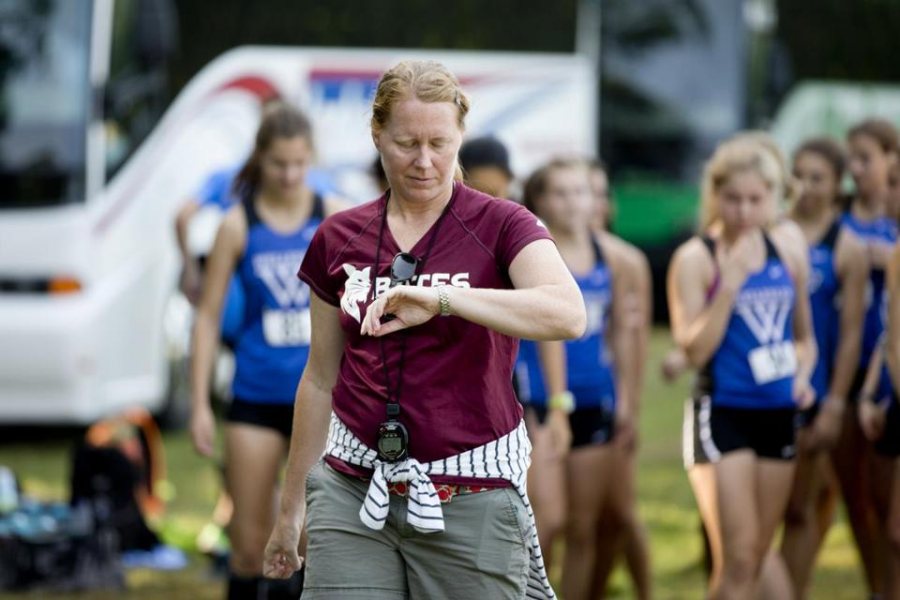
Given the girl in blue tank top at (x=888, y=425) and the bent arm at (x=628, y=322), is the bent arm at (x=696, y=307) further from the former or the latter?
the bent arm at (x=628, y=322)

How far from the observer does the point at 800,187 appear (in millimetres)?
7703

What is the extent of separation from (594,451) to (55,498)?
4.96 metres

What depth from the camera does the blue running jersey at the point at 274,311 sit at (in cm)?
690

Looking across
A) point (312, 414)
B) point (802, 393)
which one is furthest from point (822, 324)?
point (312, 414)

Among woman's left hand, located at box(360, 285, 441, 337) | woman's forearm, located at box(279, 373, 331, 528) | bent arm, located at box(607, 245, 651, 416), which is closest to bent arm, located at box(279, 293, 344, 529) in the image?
woman's forearm, located at box(279, 373, 331, 528)

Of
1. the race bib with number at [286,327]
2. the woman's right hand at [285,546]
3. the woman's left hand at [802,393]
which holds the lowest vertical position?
the woman's right hand at [285,546]

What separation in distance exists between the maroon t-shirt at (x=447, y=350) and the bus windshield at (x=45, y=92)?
9.40 metres

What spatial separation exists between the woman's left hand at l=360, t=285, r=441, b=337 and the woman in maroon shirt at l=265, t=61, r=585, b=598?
0.10ft

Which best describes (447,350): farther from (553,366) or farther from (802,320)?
(802,320)

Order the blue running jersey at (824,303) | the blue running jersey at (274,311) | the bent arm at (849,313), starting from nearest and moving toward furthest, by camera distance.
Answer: the blue running jersey at (274,311) → the bent arm at (849,313) → the blue running jersey at (824,303)

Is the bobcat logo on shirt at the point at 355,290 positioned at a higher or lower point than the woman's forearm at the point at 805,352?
higher

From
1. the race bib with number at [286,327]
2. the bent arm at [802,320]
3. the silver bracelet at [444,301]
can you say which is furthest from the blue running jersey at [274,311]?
the silver bracelet at [444,301]

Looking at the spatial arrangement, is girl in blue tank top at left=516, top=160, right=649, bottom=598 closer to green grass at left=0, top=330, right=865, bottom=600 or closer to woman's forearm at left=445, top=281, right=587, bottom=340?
green grass at left=0, top=330, right=865, bottom=600

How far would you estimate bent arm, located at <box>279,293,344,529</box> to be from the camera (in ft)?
15.0
